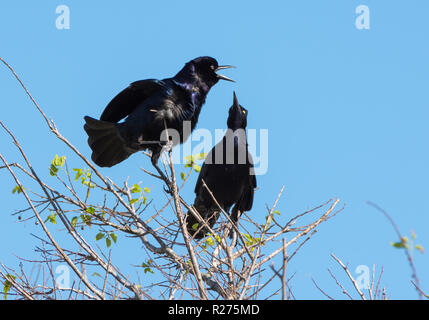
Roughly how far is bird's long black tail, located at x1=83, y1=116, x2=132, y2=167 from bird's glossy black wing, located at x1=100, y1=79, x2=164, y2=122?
8.3 inches

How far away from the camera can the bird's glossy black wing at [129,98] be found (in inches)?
224

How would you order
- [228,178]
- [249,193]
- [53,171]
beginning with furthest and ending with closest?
[249,193] → [228,178] → [53,171]

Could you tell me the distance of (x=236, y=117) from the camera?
6789 mm

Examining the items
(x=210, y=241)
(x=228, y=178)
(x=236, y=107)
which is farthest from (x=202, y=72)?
(x=210, y=241)

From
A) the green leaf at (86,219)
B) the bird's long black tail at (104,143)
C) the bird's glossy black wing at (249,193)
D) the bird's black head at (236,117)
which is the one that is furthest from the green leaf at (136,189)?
the bird's black head at (236,117)

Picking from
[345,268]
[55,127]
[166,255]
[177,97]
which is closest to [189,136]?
[177,97]

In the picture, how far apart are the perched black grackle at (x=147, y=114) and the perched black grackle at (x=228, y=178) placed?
82cm

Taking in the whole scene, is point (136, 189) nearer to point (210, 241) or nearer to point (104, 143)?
point (210, 241)

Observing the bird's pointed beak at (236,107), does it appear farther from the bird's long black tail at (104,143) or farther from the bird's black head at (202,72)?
the bird's long black tail at (104,143)

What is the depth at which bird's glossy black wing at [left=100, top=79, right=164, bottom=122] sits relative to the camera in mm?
5695

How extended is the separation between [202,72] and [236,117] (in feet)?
3.08

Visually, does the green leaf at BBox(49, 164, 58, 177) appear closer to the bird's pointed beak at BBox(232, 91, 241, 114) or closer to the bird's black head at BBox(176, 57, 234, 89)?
the bird's black head at BBox(176, 57, 234, 89)
